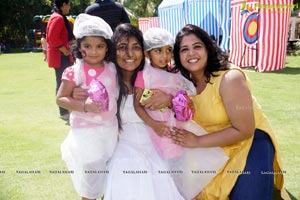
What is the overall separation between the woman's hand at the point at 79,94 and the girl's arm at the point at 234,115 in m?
0.67

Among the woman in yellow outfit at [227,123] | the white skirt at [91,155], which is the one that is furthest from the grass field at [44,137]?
the woman in yellow outfit at [227,123]

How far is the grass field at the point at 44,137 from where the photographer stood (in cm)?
273

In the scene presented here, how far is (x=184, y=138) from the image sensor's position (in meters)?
2.14

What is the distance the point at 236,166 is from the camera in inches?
85.6

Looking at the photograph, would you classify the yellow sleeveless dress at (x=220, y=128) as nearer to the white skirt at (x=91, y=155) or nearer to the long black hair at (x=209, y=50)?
the long black hair at (x=209, y=50)

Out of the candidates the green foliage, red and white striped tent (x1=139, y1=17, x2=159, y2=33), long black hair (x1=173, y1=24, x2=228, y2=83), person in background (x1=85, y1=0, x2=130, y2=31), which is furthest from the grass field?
the green foliage

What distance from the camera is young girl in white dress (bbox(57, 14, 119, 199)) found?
6.99 feet

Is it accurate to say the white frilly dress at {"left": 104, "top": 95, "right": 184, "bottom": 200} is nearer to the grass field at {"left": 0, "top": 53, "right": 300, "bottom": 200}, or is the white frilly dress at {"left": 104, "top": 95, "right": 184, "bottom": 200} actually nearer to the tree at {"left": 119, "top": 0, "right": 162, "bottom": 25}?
the grass field at {"left": 0, "top": 53, "right": 300, "bottom": 200}

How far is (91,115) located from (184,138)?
23.8 inches

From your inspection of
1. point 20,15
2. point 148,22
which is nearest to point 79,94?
point 148,22

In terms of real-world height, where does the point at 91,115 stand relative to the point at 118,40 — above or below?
below

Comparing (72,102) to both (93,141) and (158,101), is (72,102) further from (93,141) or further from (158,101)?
(158,101)

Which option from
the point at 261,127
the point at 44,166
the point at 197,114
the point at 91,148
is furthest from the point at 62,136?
the point at 261,127

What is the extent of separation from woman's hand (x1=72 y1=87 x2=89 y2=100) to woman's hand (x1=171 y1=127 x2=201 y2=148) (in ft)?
1.97
